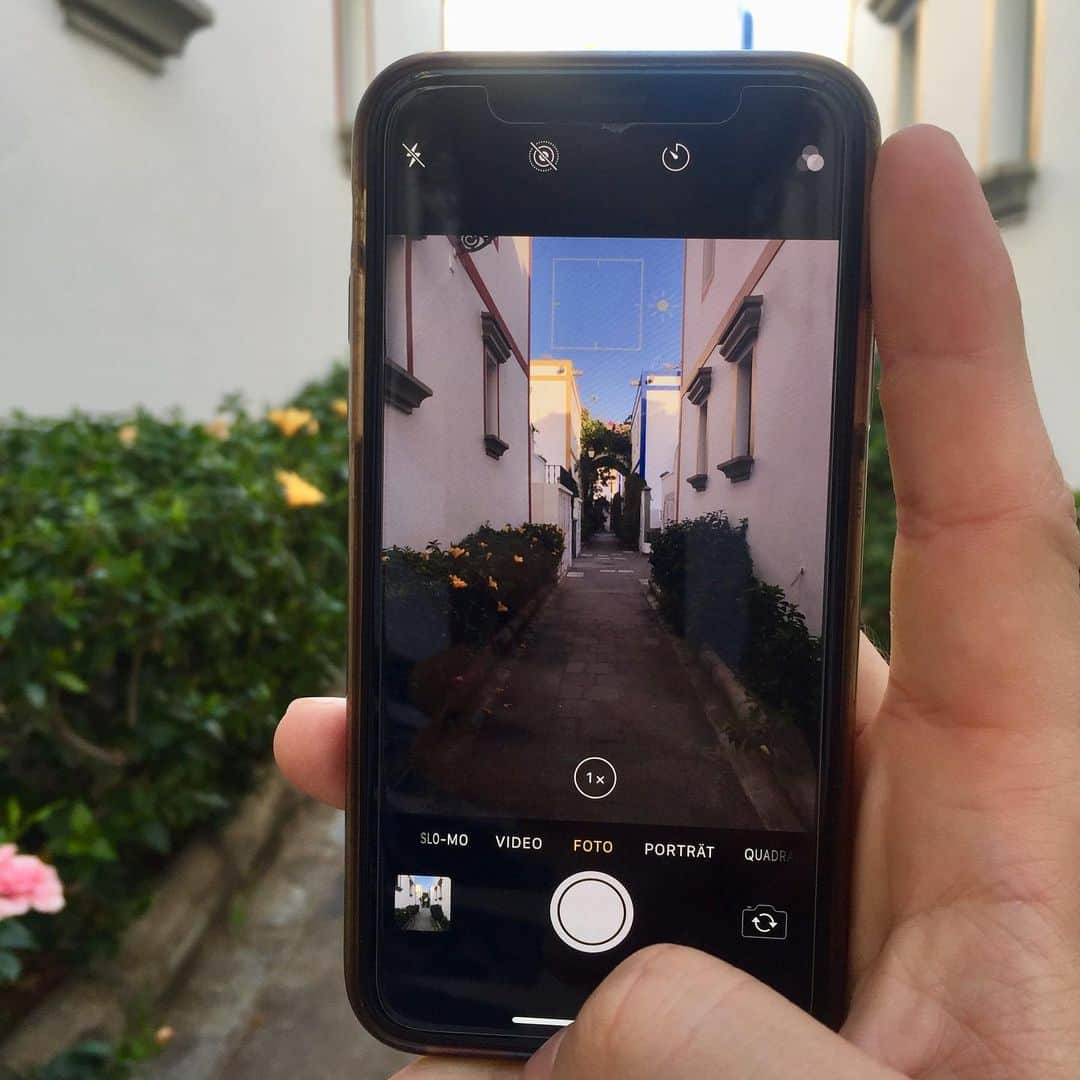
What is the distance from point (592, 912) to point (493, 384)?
462 mm

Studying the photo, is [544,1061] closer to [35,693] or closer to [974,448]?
[974,448]

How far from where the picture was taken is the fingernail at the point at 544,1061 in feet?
2.21

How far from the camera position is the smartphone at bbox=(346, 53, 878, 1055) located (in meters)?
0.74

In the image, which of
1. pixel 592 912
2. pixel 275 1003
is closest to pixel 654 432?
pixel 592 912


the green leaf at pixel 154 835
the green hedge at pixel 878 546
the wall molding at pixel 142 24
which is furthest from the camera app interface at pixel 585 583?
the wall molding at pixel 142 24

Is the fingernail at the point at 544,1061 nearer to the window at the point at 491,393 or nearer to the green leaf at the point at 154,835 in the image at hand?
the window at the point at 491,393

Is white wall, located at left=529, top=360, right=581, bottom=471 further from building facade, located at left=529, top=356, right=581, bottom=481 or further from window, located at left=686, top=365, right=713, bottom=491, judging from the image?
window, located at left=686, top=365, right=713, bottom=491

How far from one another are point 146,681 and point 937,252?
4.33 ft

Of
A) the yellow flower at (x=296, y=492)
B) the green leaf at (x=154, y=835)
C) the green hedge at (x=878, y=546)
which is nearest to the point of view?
the green leaf at (x=154, y=835)

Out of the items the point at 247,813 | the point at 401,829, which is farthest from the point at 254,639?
Result: the point at 401,829

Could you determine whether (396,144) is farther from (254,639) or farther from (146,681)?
(254,639)

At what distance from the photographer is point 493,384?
810 millimetres

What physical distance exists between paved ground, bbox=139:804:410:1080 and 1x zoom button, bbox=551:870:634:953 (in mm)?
980

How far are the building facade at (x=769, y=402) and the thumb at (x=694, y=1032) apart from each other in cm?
30
